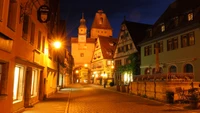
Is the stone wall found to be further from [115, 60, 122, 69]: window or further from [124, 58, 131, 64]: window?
[115, 60, 122, 69]: window

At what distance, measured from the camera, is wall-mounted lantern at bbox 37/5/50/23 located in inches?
587

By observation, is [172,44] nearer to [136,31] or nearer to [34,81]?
[136,31]

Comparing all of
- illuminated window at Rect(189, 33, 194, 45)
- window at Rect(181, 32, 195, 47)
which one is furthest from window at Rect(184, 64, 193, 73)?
illuminated window at Rect(189, 33, 194, 45)

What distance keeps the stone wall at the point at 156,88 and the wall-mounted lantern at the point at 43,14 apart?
457 inches

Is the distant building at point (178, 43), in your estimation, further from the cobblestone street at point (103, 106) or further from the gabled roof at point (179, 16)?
the cobblestone street at point (103, 106)

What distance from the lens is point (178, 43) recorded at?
26.1 meters

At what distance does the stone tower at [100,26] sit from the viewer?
100625 mm

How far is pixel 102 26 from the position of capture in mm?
102250

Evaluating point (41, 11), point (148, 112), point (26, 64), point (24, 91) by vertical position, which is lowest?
point (148, 112)

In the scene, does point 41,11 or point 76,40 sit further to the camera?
point 76,40

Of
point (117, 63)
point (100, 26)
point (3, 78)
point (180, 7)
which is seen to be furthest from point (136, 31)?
point (100, 26)

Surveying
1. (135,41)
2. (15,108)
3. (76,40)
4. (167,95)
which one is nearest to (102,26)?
(76,40)

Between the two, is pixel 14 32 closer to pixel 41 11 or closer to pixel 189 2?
pixel 41 11

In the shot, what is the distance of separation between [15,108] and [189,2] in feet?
83.2
